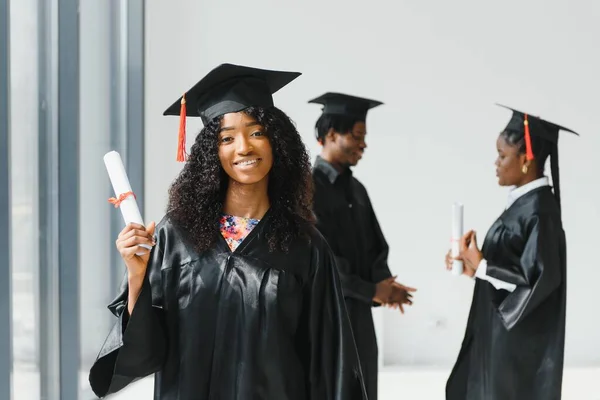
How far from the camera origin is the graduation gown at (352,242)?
14.2 ft

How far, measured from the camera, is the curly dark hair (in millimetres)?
2346

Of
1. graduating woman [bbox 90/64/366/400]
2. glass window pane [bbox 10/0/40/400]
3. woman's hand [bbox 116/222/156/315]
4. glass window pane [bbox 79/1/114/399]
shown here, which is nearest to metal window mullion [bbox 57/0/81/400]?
glass window pane [bbox 10/0/40/400]

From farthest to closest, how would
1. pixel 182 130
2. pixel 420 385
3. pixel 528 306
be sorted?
pixel 420 385 → pixel 528 306 → pixel 182 130

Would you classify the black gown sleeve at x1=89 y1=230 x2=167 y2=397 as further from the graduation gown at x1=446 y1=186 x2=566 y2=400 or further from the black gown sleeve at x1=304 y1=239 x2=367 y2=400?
the graduation gown at x1=446 y1=186 x2=566 y2=400

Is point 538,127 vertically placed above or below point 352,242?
above

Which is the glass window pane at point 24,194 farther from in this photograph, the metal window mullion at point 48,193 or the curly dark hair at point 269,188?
the curly dark hair at point 269,188

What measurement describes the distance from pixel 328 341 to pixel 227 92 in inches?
30.7

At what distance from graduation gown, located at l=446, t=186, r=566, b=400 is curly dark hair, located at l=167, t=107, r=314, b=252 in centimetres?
187

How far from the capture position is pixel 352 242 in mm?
4414

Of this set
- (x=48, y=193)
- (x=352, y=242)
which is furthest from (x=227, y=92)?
(x=48, y=193)

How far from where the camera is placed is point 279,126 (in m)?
2.37

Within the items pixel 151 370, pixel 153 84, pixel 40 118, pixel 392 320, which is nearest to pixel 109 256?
pixel 153 84

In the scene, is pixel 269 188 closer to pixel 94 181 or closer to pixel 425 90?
pixel 94 181

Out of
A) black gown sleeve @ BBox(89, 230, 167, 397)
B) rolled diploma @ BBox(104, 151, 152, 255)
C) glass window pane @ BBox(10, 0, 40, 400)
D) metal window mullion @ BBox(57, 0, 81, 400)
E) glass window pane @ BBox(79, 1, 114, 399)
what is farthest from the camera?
glass window pane @ BBox(79, 1, 114, 399)
